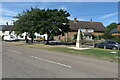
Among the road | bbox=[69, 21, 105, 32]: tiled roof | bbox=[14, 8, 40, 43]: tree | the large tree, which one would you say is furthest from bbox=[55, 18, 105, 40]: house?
the road

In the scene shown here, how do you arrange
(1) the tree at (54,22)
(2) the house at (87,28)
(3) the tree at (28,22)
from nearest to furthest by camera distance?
(1) the tree at (54,22) < (3) the tree at (28,22) < (2) the house at (87,28)

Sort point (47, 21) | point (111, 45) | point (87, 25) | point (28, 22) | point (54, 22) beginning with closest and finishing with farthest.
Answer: point (111, 45) → point (47, 21) → point (54, 22) → point (28, 22) → point (87, 25)

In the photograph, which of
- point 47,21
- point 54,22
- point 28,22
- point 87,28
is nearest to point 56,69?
point 47,21

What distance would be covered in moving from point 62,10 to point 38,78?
2371cm

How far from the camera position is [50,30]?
2666cm

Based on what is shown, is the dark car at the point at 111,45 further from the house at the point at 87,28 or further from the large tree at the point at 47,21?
the house at the point at 87,28

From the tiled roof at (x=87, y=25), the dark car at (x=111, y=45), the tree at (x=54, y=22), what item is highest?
the tiled roof at (x=87, y=25)

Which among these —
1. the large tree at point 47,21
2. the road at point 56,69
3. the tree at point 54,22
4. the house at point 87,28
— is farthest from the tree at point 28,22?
the house at point 87,28

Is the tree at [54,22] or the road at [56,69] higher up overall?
the tree at [54,22]

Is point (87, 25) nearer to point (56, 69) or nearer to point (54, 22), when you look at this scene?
point (54, 22)

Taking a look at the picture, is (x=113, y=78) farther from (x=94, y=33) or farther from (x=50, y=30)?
(x=94, y=33)

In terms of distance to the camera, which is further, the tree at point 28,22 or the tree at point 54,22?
the tree at point 28,22

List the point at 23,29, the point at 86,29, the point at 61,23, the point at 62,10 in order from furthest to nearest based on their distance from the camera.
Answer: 1. the point at 86,29
2. the point at 23,29
3. the point at 62,10
4. the point at 61,23

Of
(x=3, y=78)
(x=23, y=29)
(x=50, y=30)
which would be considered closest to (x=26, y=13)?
(x=23, y=29)
